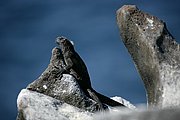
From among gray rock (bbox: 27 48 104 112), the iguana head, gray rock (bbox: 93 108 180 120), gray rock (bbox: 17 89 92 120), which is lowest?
gray rock (bbox: 93 108 180 120)

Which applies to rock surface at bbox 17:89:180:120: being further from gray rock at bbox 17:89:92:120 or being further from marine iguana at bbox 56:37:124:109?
marine iguana at bbox 56:37:124:109

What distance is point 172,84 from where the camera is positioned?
33.6 ft

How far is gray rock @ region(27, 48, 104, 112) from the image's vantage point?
11.3 meters

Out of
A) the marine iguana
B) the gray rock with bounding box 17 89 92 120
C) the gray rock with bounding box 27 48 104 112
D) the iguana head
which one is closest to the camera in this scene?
the gray rock with bounding box 17 89 92 120

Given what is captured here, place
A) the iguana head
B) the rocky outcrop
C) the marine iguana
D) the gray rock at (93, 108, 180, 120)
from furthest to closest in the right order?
the iguana head → the marine iguana → the rocky outcrop → the gray rock at (93, 108, 180, 120)

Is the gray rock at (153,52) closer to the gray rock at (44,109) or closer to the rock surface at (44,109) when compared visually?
the rock surface at (44,109)

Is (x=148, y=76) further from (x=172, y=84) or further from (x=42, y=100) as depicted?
(x=42, y=100)

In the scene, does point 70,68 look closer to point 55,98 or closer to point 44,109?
point 55,98

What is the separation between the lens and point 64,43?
14.9 meters

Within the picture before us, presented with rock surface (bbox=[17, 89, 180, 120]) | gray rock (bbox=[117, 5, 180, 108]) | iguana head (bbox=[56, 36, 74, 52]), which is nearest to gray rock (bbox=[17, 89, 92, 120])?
rock surface (bbox=[17, 89, 180, 120])

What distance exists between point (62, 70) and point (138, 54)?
7.46 ft

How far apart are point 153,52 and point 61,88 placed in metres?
2.68

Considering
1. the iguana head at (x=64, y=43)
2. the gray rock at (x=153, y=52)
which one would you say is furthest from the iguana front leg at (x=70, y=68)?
the gray rock at (x=153, y=52)

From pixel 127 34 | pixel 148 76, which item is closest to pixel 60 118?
pixel 148 76
